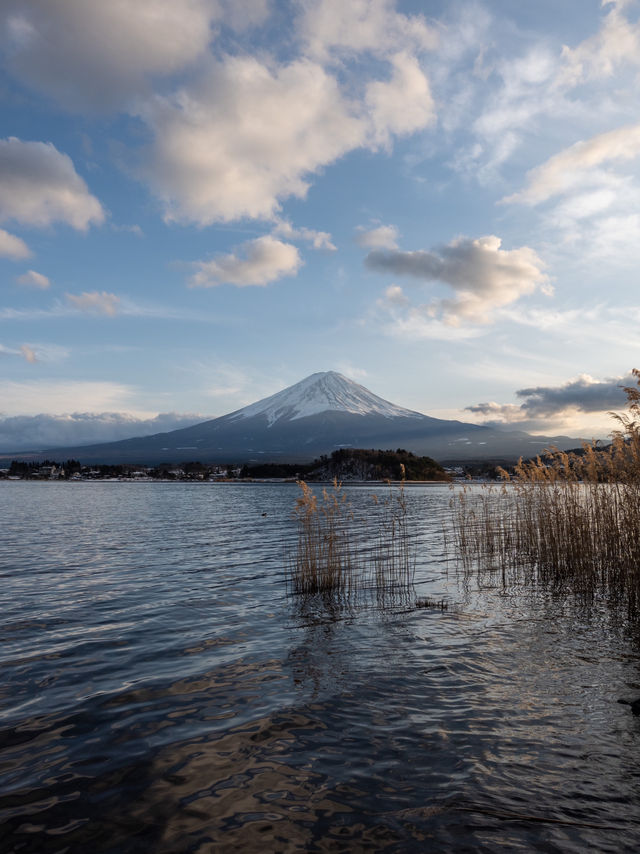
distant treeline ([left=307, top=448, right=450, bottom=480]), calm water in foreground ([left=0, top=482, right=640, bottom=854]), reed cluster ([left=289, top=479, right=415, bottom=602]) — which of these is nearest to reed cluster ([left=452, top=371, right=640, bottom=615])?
calm water in foreground ([left=0, top=482, right=640, bottom=854])

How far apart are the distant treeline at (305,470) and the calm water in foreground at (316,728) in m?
93.2

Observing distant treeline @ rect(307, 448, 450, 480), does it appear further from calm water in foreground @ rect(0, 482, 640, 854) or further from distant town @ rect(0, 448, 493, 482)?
calm water in foreground @ rect(0, 482, 640, 854)

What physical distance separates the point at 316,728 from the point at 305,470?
5471 inches

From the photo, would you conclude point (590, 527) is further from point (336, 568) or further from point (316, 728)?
point (316, 728)

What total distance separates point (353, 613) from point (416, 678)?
3.65m

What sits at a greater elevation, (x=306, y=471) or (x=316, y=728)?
(x=316, y=728)

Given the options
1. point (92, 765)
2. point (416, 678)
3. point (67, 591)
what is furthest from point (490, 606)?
point (67, 591)

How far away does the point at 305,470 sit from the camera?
14362cm

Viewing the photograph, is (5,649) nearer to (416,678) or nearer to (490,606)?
(416,678)

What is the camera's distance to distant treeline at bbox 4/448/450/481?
12175 cm

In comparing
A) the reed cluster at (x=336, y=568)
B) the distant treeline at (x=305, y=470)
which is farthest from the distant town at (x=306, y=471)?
the reed cluster at (x=336, y=568)

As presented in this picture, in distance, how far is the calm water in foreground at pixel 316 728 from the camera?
3549 millimetres

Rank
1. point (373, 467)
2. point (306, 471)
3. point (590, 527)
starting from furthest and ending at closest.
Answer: point (306, 471), point (373, 467), point (590, 527)

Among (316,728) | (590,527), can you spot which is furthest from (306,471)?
(316,728)
